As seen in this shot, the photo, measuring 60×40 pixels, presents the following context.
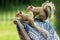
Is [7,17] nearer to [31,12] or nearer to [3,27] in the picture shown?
[3,27]

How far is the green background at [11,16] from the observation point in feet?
28.1

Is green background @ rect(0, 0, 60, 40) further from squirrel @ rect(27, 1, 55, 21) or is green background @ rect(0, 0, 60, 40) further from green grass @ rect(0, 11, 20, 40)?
squirrel @ rect(27, 1, 55, 21)

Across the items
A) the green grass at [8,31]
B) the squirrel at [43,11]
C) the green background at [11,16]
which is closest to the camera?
the squirrel at [43,11]

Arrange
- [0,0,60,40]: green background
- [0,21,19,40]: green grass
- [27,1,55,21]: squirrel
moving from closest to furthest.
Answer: [27,1,55,21]: squirrel
[0,0,60,40]: green background
[0,21,19,40]: green grass

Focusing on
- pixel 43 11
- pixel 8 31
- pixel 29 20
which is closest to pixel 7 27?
pixel 8 31

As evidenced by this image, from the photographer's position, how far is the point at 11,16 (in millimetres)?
9758

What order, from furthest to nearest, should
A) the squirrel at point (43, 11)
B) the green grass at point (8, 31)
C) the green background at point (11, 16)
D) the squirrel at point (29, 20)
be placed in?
1. the green grass at point (8, 31)
2. the green background at point (11, 16)
3. the squirrel at point (43, 11)
4. the squirrel at point (29, 20)

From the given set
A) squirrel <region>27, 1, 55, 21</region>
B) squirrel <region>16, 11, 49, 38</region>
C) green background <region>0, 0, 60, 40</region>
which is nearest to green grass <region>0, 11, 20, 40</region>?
green background <region>0, 0, 60, 40</region>

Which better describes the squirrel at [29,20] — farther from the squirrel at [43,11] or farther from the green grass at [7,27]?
the green grass at [7,27]

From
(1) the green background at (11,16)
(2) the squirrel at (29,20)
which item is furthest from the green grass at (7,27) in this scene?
(2) the squirrel at (29,20)

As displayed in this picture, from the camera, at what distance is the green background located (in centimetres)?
858

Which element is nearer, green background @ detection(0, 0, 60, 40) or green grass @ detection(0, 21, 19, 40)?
green background @ detection(0, 0, 60, 40)

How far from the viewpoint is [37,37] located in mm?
3758

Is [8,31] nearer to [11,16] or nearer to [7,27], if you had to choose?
[7,27]
